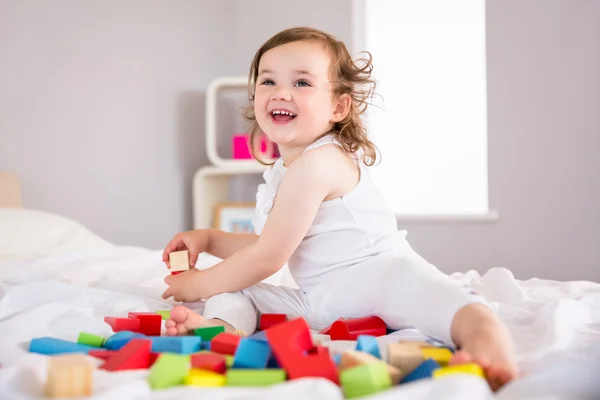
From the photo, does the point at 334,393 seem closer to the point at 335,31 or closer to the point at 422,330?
the point at 422,330

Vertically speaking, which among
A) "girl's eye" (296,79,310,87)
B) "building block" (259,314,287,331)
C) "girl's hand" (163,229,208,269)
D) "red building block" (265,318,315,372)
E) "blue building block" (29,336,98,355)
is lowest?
"building block" (259,314,287,331)

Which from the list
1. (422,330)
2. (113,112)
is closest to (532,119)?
(113,112)

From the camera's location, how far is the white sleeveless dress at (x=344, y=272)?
1.10 meters

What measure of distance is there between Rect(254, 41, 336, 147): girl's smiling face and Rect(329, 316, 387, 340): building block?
1.31 ft

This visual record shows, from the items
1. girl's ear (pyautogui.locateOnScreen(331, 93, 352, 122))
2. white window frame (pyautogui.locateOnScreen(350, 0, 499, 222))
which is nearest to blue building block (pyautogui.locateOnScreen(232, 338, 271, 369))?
girl's ear (pyautogui.locateOnScreen(331, 93, 352, 122))

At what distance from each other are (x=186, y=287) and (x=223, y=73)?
248 centimetres

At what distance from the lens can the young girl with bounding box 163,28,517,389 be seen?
43.1 inches

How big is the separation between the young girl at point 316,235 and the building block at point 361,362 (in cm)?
22

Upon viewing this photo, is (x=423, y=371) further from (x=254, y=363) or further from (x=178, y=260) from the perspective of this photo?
(x=178, y=260)

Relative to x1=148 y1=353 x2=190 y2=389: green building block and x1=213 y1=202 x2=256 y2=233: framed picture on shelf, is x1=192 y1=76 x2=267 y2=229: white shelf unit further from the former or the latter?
x1=148 y1=353 x2=190 y2=389: green building block

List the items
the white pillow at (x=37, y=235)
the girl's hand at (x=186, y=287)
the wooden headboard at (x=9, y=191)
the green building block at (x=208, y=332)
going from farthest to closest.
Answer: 1. the wooden headboard at (x=9, y=191)
2. the white pillow at (x=37, y=235)
3. the girl's hand at (x=186, y=287)
4. the green building block at (x=208, y=332)

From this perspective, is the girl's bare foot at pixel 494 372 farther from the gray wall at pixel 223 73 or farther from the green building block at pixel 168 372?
the gray wall at pixel 223 73

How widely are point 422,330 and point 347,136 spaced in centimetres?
53

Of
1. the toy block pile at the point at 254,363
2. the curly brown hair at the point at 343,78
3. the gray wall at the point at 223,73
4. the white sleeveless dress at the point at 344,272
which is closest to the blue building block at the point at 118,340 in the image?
the toy block pile at the point at 254,363
